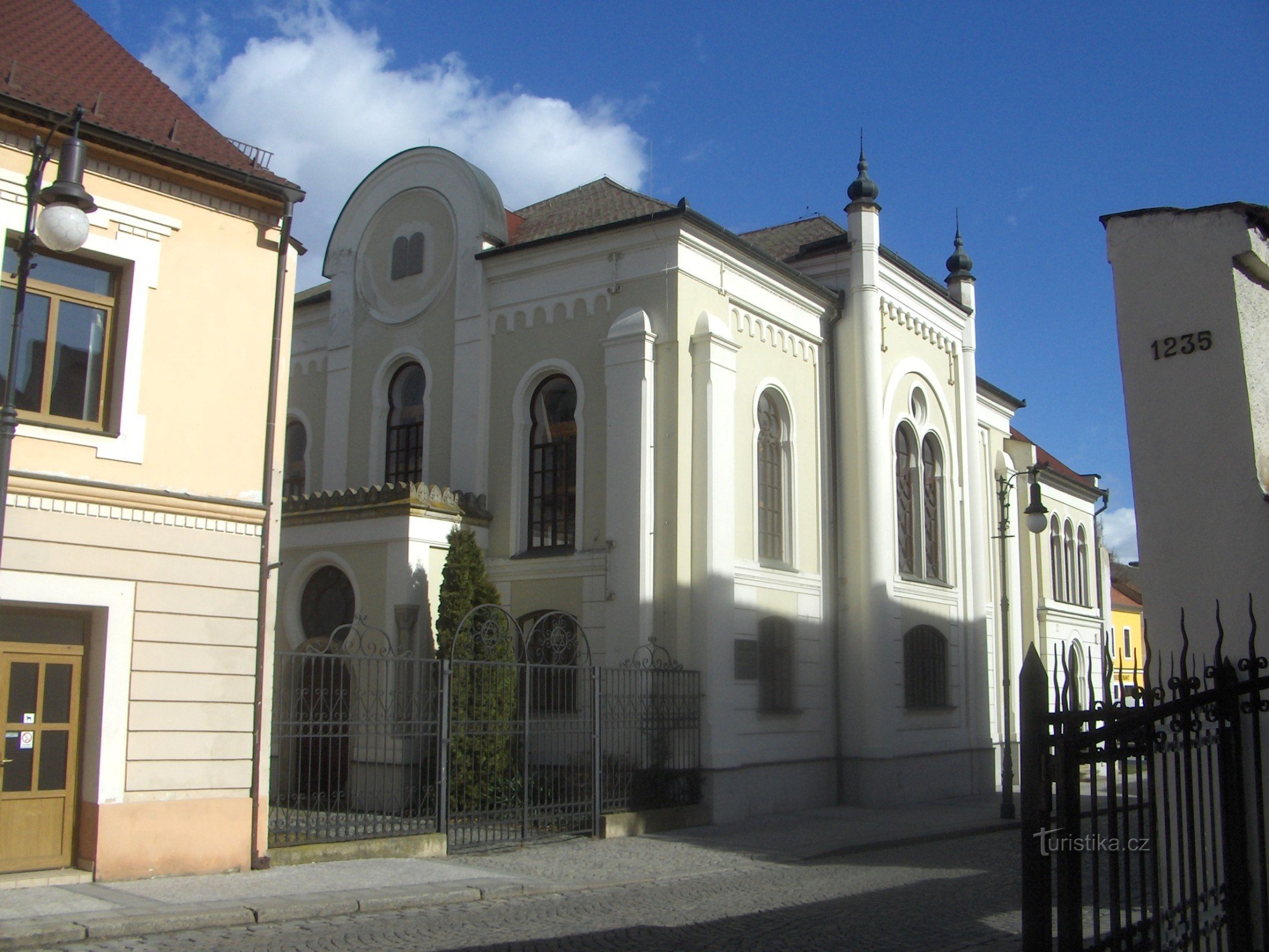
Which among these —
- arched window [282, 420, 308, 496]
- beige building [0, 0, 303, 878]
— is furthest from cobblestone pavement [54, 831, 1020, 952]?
arched window [282, 420, 308, 496]

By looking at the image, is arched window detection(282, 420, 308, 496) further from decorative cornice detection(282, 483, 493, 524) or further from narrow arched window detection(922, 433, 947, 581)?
narrow arched window detection(922, 433, 947, 581)

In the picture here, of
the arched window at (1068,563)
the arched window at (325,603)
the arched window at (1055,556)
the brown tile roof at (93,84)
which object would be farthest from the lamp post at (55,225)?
the arched window at (1068,563)

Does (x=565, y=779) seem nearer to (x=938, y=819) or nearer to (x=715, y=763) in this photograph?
(x=715, y=763)

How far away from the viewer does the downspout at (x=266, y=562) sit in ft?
40.8

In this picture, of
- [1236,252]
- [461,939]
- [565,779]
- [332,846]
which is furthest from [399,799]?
[1236,252]

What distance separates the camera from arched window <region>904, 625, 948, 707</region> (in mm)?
22969

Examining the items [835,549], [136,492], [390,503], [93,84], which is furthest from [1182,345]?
[835,549]

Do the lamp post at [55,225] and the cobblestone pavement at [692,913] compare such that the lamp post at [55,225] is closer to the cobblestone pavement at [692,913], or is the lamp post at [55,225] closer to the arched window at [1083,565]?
the cobblestone pavement at [692,913]

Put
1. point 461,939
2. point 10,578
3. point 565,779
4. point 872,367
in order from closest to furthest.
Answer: point 461,939, point 10,578, point 565,779, point 872,367

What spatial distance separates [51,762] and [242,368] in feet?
14.7

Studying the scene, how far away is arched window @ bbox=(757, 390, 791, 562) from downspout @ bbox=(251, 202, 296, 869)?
9145mm

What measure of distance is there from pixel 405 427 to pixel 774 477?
6.81m

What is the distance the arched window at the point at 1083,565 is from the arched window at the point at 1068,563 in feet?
1.23

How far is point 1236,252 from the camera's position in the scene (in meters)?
6.55
